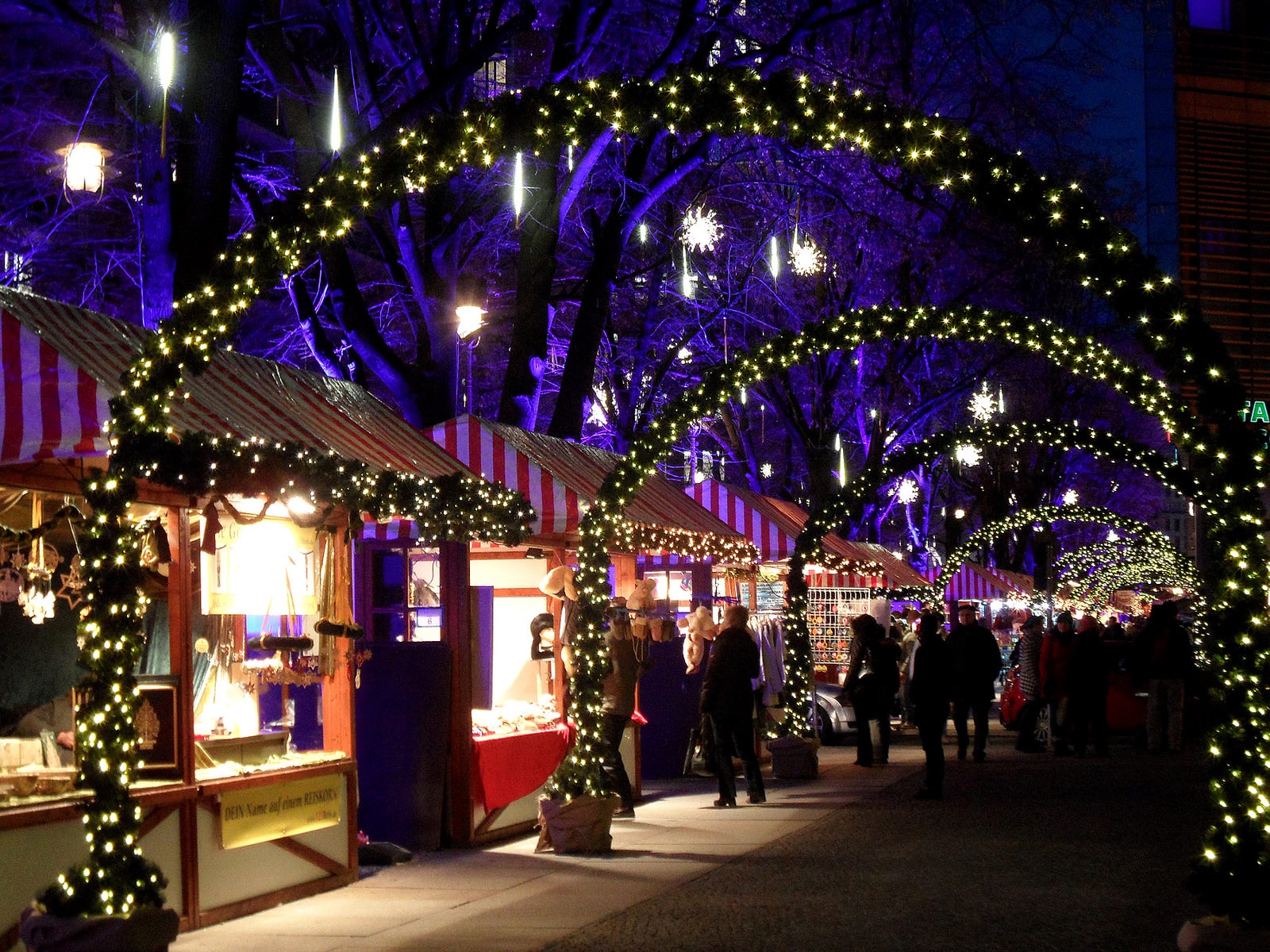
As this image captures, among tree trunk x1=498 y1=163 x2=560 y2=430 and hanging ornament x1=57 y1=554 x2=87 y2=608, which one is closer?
hanging ornament x1=57 y1=554 x2=87 y2=608

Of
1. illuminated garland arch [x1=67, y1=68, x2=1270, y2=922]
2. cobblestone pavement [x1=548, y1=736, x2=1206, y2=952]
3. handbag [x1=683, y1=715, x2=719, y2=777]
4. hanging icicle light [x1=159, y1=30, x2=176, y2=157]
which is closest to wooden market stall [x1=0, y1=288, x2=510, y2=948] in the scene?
illuminated garland arch [x1=67, y1=68, x2=1270, y2=922]

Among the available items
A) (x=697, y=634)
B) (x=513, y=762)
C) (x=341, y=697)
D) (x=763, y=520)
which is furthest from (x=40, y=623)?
(x=763, y=520)

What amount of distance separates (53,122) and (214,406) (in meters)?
9.99

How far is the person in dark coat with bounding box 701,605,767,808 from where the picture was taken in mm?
14422

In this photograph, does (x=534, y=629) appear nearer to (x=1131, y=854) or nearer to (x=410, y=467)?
(x=410, y=467)

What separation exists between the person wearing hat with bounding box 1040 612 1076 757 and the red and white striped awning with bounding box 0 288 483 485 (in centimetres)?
1142

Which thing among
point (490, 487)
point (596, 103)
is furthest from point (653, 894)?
point (596, 103)

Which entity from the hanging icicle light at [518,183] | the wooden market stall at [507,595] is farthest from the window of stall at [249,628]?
the hanging icicle light at [518,183]

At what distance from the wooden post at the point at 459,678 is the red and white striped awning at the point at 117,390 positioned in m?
0.86

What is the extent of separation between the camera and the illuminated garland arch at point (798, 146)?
7012mm

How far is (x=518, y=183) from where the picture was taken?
55.0 ft

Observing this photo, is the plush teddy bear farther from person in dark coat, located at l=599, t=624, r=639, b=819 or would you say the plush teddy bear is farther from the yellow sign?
the yellow sign

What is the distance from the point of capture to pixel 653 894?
31.4ft

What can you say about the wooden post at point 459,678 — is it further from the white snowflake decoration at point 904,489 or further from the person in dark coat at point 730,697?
the white snowflake decoration at point 904,489
